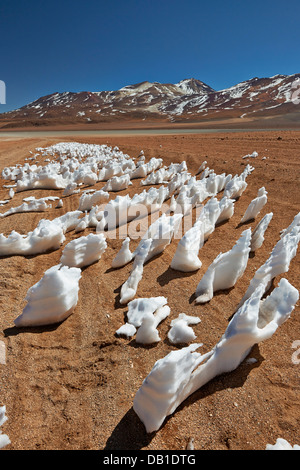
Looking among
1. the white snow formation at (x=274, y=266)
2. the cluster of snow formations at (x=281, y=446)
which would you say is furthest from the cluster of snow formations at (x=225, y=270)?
the cluster of snow formations at (x=281, y=446)

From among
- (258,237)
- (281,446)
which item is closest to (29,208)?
(258,237)

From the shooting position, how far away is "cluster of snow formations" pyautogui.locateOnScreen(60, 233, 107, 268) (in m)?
3.54

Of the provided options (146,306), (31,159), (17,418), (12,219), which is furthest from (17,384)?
(31,159)

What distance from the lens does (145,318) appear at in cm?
240

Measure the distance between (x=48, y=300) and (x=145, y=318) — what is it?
3.24 feet

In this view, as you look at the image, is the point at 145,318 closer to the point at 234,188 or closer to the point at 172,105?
the point at 234,188

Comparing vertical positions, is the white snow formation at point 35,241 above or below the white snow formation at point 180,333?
above

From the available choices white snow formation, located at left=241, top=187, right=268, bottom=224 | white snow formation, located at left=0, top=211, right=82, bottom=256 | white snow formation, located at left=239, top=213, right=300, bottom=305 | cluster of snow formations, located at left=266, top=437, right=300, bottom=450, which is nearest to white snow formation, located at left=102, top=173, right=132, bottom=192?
white snow formation, located at left=0, top=211, right=82, bottom=256

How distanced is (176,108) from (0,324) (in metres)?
132

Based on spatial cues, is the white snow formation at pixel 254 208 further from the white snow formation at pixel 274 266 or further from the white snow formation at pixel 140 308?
Result: the white snow formation at pixel 140 308

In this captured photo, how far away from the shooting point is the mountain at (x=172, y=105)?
283 ft

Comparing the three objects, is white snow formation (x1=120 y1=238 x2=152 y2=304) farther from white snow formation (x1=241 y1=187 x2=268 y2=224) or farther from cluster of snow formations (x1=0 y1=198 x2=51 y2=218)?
cluster of snow formations (x1=0 y1=198 x2=51 y2=218)

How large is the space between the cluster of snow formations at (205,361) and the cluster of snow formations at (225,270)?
2.18 feet
